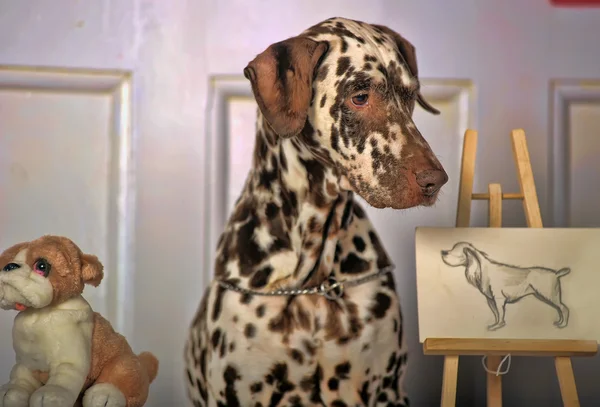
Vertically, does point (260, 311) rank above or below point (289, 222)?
below

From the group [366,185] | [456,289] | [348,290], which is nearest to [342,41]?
[366,185]

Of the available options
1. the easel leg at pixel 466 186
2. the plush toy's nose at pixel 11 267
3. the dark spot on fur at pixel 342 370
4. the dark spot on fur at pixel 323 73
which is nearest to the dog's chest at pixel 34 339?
the plush toy's nose at pixel 11 267

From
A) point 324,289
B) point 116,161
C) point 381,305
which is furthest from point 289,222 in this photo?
point 116,161

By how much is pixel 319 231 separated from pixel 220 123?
0.90m

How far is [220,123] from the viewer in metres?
2.73

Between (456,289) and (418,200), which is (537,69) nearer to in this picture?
(456,289)

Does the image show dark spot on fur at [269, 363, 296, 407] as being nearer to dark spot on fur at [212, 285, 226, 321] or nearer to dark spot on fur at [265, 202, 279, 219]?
dark spot on fur at [212, 285, 226, 321]

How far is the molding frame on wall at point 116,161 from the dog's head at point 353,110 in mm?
979

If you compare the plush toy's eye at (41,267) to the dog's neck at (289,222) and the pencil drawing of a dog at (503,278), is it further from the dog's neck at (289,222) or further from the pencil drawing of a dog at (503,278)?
the pencil drawing of a dog at (503,278)

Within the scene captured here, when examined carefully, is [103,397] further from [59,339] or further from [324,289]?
[324,289]

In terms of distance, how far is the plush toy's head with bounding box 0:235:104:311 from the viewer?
5.87ft

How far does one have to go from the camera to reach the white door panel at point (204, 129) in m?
2.71

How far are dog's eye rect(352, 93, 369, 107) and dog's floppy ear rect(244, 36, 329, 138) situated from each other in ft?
0.32

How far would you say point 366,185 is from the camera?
182 centimetres
